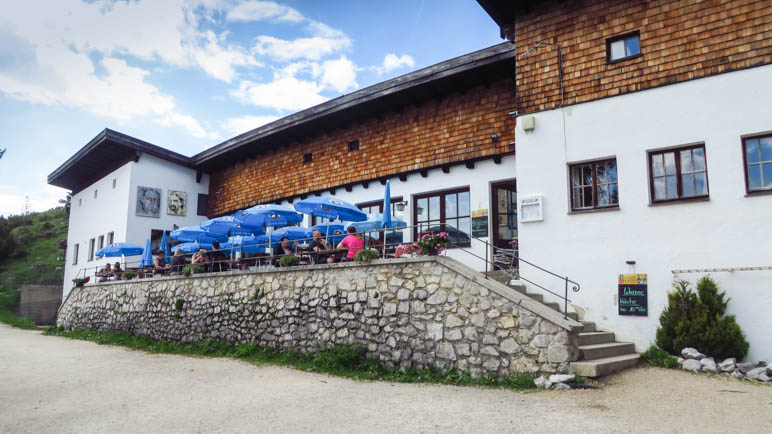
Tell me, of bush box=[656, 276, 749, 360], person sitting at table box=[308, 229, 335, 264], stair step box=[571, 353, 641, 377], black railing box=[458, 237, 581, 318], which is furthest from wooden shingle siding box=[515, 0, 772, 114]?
person sitting at table box=[308, 229, 335, 264]

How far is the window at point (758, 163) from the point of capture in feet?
27.2

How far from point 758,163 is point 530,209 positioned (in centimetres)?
373

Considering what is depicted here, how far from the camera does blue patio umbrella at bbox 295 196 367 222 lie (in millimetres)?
11633

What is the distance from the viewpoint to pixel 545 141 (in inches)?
413

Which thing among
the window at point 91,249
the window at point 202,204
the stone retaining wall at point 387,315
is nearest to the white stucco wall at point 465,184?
the stone retaining wall at point 387,315

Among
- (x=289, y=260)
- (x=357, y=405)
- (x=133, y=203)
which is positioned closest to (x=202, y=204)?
(x=133, y=203)

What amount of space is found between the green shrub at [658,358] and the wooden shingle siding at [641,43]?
4.55m

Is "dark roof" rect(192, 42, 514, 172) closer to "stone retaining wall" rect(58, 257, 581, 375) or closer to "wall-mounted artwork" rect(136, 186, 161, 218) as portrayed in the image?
"wall-mounted artwork" rect(136, 186, 161, 218)

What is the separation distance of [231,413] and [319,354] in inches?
147

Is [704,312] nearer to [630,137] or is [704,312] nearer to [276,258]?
[630,137]

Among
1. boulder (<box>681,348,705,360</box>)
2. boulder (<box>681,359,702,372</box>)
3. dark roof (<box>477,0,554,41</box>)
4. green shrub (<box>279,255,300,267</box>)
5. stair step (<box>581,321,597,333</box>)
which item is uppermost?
dark roof (<box>477,0,554,41</box>)

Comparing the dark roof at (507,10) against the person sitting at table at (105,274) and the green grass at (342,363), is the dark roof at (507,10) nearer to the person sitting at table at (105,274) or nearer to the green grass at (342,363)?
the green grass at (342,363)

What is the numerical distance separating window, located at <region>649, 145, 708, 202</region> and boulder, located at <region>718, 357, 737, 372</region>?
104 inches

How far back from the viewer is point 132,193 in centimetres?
2102
